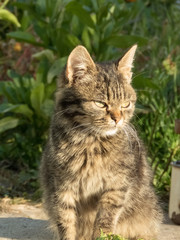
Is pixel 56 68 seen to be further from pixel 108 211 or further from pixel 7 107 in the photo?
pixel 108 211

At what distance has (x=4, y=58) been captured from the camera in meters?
6.37

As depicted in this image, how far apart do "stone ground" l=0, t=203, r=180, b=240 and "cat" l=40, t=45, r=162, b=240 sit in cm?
47

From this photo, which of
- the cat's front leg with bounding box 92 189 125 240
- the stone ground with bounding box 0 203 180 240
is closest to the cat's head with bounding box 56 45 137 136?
the cat's front leg with bounding box 92 189 125 240

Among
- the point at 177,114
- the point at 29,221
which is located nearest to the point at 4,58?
the point at 177,114

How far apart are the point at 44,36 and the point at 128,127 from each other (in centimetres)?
213

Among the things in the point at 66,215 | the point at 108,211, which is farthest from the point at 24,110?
the point at 108,211

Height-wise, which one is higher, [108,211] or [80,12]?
[80,12]

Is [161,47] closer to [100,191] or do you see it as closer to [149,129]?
[149,129]

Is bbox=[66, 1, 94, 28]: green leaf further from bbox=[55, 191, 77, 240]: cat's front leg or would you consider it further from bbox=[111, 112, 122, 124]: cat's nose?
bbox=[55, 191, 77, 240]: cat's front leg

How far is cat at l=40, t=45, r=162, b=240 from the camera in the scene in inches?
116

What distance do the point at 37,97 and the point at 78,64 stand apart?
1823 mm

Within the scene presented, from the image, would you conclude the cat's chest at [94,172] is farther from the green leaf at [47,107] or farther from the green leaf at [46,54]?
the green leaf at [46,54]

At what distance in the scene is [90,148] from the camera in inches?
119

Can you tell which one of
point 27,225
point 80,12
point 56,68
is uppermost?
point 80,12
